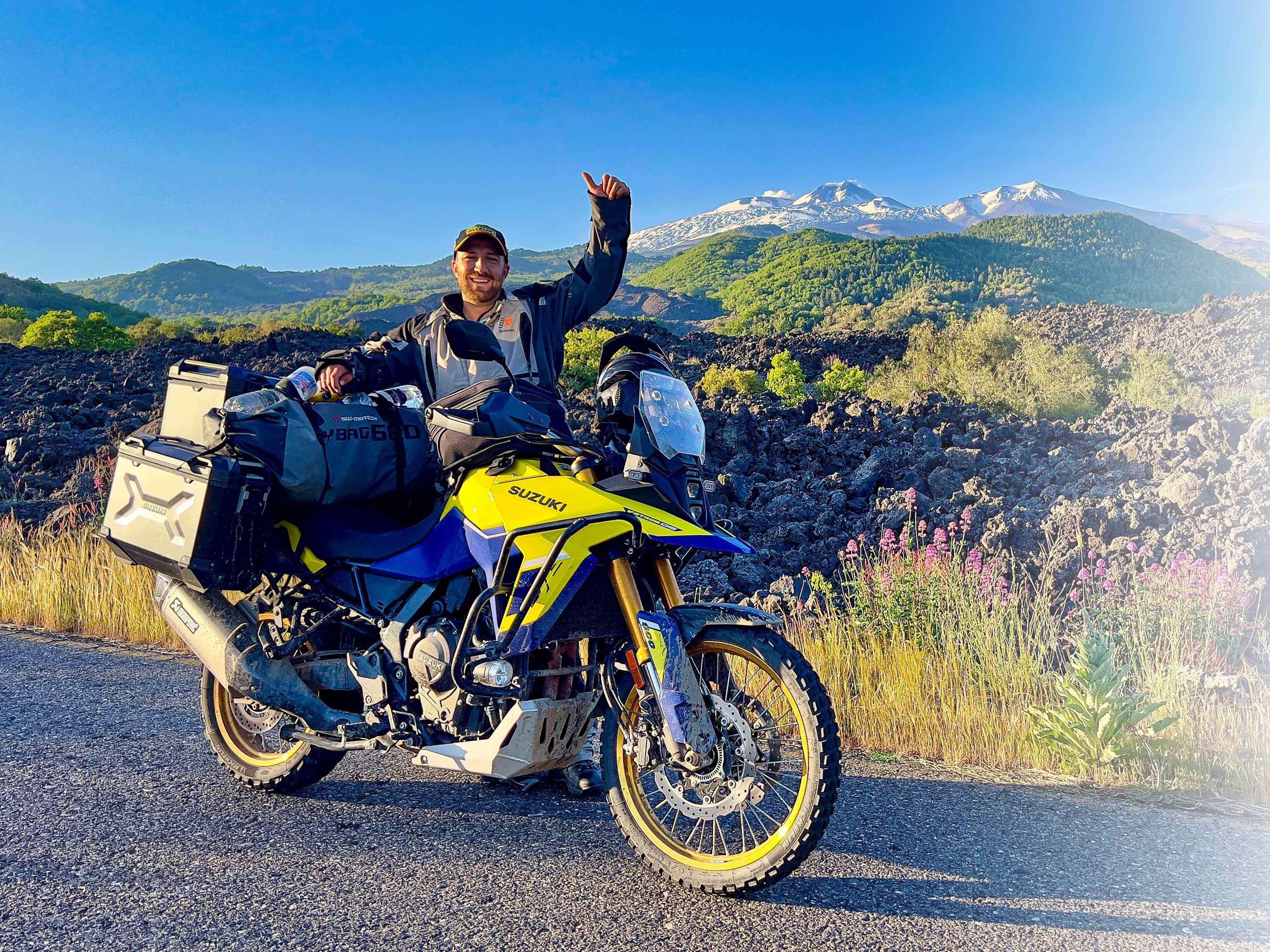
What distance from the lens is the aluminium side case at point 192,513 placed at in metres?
3.00

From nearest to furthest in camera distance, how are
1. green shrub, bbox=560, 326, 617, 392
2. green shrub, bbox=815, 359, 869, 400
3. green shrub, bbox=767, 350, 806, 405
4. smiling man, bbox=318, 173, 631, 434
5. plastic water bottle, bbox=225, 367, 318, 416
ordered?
plastic water bottle, bbox=225, 367, 318, 416 → smiling man, bbox=318, 173, 631, 434 → green shrub, bbox=767, 350, 806, 405 → green shrub, bbox=815, 359, 869, 400 → green shrub, bbox=560, 326, 617, 392

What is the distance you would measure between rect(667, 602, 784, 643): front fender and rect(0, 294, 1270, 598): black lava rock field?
1.63 metres

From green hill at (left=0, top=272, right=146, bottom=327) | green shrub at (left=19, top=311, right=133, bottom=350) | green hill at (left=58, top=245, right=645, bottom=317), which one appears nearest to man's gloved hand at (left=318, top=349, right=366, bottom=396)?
green shrub at (left=19, top=311, right=133, bottom=350)

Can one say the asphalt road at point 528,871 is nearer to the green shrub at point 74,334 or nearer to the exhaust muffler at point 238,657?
the exhaust muffler at point 238,657

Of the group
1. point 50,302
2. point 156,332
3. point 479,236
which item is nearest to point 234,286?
point 50,302

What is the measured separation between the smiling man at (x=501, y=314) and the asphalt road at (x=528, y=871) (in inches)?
67.4

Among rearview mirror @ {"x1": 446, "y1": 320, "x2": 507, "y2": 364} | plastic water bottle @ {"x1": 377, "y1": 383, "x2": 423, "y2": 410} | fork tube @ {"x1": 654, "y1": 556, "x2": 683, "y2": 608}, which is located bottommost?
fork tube @ {"x1": 654, "y1": 556, "x2": 683, "y2": 608}

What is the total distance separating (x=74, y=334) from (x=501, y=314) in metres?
37.1

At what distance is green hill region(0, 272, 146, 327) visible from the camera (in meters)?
64.5

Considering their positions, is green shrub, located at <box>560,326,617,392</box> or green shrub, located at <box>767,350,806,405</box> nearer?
green shrub, located at <box>767,350,806,405</box>

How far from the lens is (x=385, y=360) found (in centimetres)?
399

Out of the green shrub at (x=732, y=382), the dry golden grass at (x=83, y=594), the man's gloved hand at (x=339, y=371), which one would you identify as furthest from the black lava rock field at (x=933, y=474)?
the green shrub at (x=732, y=382)

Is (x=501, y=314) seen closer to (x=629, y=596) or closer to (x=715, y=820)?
(x=629, y=596)

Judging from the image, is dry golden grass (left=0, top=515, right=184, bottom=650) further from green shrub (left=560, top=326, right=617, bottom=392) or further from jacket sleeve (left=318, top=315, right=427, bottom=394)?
green shrub (left=560, top=326, right=617, bottom=392)
